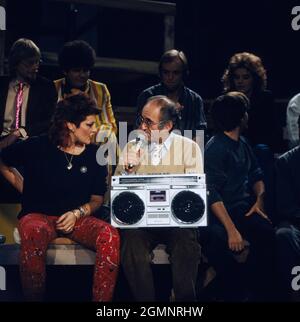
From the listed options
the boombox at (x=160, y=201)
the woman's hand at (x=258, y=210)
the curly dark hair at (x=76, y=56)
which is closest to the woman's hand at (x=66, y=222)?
the boombox at (x=160, y=201)

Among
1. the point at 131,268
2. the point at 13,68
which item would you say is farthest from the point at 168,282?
the point at 13,68

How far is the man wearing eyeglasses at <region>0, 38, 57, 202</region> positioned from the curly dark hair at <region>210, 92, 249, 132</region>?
1.06 m

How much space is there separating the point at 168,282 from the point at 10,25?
3.25 metres

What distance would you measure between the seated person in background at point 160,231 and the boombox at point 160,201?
149mm

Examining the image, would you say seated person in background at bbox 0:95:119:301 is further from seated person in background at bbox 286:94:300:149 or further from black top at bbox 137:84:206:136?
seated person in background at bbox 286:94:300:149

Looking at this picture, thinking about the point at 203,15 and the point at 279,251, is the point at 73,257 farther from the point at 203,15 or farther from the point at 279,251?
the point at 203,15

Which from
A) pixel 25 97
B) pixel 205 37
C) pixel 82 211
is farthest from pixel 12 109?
pixel 205 37

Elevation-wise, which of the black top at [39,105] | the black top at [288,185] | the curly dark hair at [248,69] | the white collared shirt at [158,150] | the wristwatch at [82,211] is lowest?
the wristwatch at [82,211]

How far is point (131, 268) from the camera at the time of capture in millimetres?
4336

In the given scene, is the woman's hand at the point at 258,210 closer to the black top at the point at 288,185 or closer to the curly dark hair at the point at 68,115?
the black top at the point at 288,185

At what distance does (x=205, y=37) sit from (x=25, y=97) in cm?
246

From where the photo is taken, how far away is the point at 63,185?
445 centimetres

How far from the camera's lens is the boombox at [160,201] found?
13.9 feet
